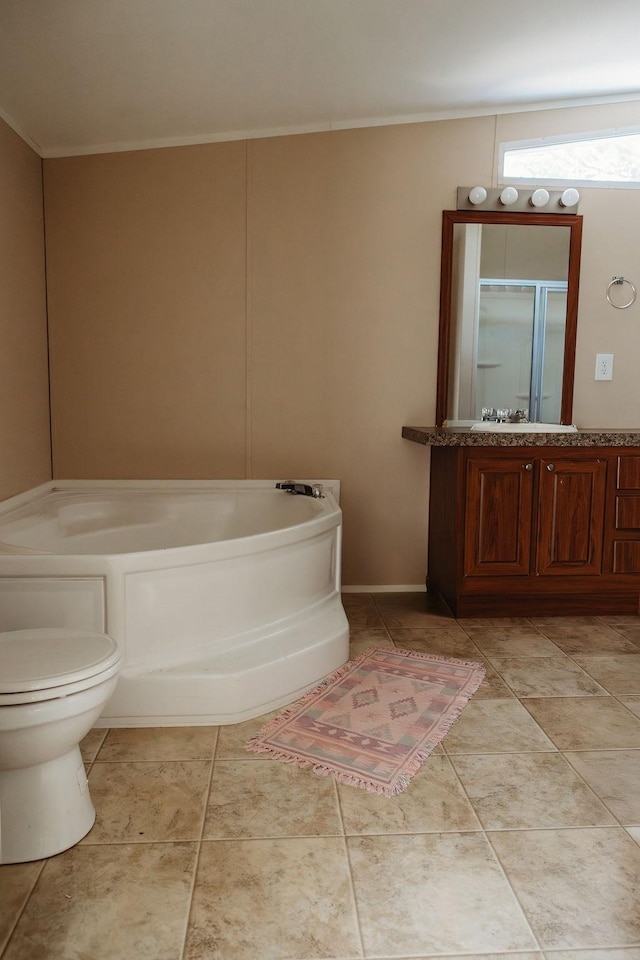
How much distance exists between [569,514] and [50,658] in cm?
239

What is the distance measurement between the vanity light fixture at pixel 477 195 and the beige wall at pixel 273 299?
97 mm

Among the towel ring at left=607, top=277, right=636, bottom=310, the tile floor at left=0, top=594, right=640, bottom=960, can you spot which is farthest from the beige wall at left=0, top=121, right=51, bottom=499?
the towel ring at left=607, top=277, right=636, bottom=310

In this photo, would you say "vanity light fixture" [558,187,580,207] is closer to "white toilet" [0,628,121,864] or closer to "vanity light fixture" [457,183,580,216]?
"vanity light fixture" [457,183,580,216]

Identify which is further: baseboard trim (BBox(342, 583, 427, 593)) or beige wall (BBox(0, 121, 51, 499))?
baseboard trim (BBox(342, 583, 427, 593))

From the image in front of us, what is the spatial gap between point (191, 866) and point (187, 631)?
2.79 ft

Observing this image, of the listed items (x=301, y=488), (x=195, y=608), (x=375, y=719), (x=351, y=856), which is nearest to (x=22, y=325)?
(x=301, y=488)

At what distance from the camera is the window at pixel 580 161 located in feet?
12.1

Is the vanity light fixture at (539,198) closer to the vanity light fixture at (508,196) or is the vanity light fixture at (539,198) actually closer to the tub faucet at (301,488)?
the vanity light fixture at (508,196)

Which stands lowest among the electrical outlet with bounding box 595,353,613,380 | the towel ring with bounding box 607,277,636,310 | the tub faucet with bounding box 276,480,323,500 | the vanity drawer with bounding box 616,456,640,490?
the tub faucet with bounding box 276,480,323,500

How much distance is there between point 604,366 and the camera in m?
3.79

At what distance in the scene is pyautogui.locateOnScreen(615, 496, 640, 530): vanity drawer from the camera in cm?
337

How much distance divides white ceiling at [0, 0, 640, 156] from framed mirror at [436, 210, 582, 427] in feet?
→ 1.87

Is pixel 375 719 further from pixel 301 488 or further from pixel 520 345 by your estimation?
pixel 520 345

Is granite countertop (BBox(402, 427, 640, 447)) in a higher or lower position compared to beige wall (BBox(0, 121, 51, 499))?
lower
